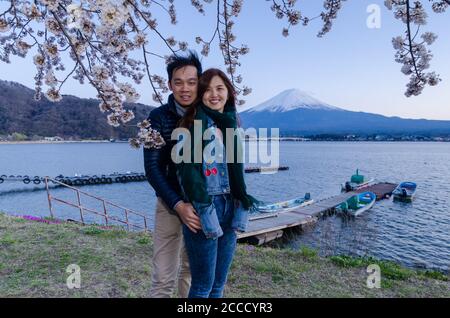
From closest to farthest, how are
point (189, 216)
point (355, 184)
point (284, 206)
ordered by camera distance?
point (189, 216)
point (284, 206)
point (355, 184)

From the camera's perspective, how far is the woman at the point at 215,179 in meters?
A: 1.84

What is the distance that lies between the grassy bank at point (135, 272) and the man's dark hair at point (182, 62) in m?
2.47

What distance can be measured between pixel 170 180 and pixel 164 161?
5.6 inches

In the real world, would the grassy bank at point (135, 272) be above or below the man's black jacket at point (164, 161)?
below

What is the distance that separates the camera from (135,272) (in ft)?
12.4

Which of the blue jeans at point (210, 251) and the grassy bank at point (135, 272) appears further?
the grassy bank at point (135, 272)

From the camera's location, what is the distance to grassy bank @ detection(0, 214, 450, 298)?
10.9ft
